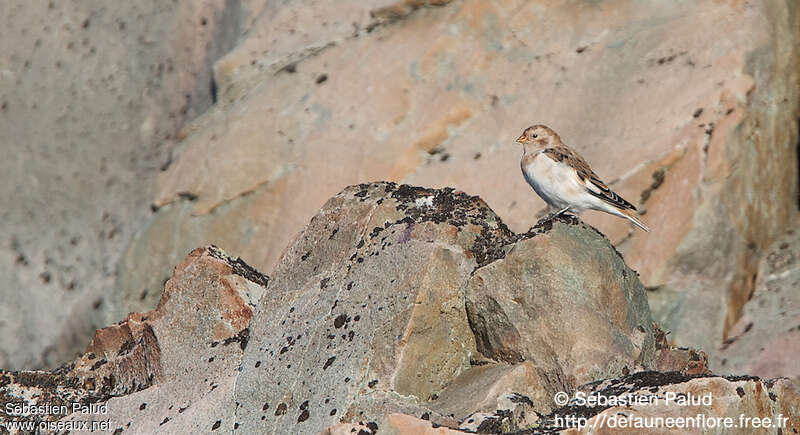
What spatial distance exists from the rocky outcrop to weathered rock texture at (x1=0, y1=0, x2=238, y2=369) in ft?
62.6

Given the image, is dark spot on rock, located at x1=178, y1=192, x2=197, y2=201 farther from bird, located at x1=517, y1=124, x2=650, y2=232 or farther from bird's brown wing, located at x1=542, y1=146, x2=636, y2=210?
bird's brown wing, located at x1=542, y1=146, x2=636, y2=210

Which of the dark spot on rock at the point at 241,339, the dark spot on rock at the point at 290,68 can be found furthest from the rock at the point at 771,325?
the dark spot on rock at the point at 290,68

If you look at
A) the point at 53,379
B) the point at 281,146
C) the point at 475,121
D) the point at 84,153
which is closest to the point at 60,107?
the point at 84,153

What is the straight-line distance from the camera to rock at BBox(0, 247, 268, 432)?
1409cm

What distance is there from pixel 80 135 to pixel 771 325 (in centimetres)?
2435

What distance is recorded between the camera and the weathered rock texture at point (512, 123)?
25531 mm

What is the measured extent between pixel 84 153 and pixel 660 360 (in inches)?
1074

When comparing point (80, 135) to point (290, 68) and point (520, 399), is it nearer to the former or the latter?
point (290, 68)

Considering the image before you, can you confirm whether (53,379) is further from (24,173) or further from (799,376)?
(24,173)

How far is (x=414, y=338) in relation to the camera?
12.5m

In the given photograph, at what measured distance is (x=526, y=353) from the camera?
12633 millimetres

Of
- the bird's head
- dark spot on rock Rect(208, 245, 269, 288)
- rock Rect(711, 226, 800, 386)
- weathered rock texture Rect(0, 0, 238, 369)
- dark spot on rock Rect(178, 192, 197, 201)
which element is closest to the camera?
dark spot on rock Rect(208, 245, 269, 288)

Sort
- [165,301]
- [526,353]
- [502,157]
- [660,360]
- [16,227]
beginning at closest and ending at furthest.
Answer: [526,353]
[660,360]
[165,301]
[502,157]
[16,227]

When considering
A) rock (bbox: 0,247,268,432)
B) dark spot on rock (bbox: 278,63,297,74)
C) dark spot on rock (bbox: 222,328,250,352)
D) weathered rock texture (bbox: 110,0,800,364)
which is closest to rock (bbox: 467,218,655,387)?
dark spot on rock (bbox: 222,328,250,352)
